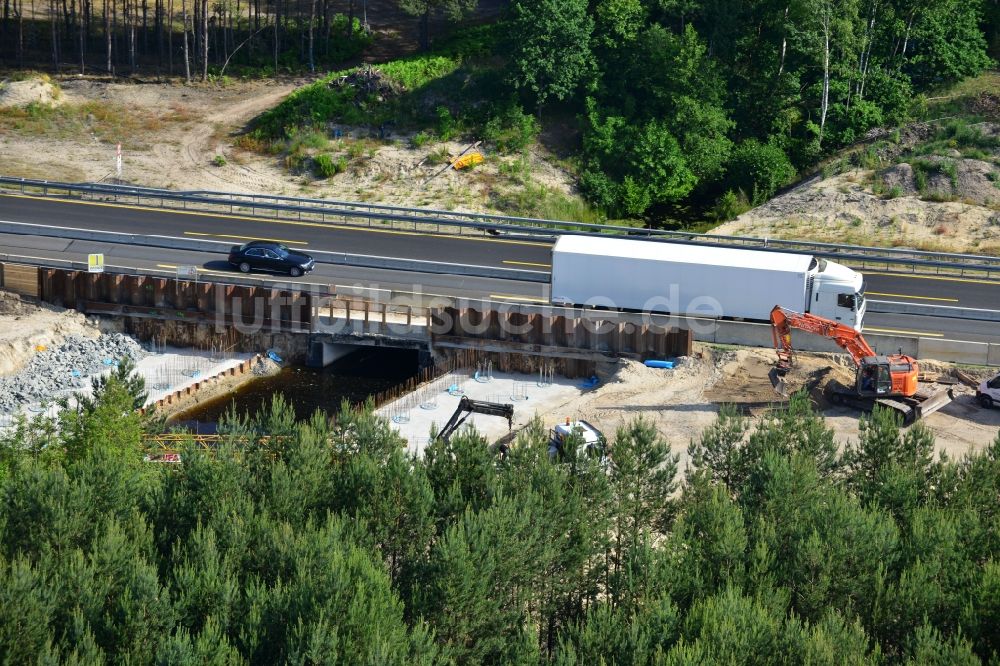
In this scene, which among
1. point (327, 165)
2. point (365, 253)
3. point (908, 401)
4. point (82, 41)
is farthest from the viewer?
point (82, 41)

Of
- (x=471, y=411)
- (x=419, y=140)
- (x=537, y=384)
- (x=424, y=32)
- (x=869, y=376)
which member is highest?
(x=424, y=32)

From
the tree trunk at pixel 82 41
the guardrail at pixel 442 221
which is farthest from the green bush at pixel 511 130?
the tree trunk at pixel 82 41

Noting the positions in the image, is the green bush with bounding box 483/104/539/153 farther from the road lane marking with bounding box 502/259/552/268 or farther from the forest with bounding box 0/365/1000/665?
the forest with bounding box 0/365/1000/665

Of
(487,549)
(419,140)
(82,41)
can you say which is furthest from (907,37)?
(487,549)

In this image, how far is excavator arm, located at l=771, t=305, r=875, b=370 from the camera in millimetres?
45562

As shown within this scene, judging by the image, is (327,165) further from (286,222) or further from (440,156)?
(286,222)

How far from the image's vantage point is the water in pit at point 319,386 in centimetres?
4862

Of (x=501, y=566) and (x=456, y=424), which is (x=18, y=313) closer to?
(x=456, y=424)

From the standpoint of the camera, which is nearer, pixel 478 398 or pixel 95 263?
pixel 478 398

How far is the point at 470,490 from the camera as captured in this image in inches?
1394

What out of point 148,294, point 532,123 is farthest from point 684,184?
point 148,294

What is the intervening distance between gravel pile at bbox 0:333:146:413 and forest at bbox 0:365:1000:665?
1027 cm

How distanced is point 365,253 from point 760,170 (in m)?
22.4

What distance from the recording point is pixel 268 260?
180ft
